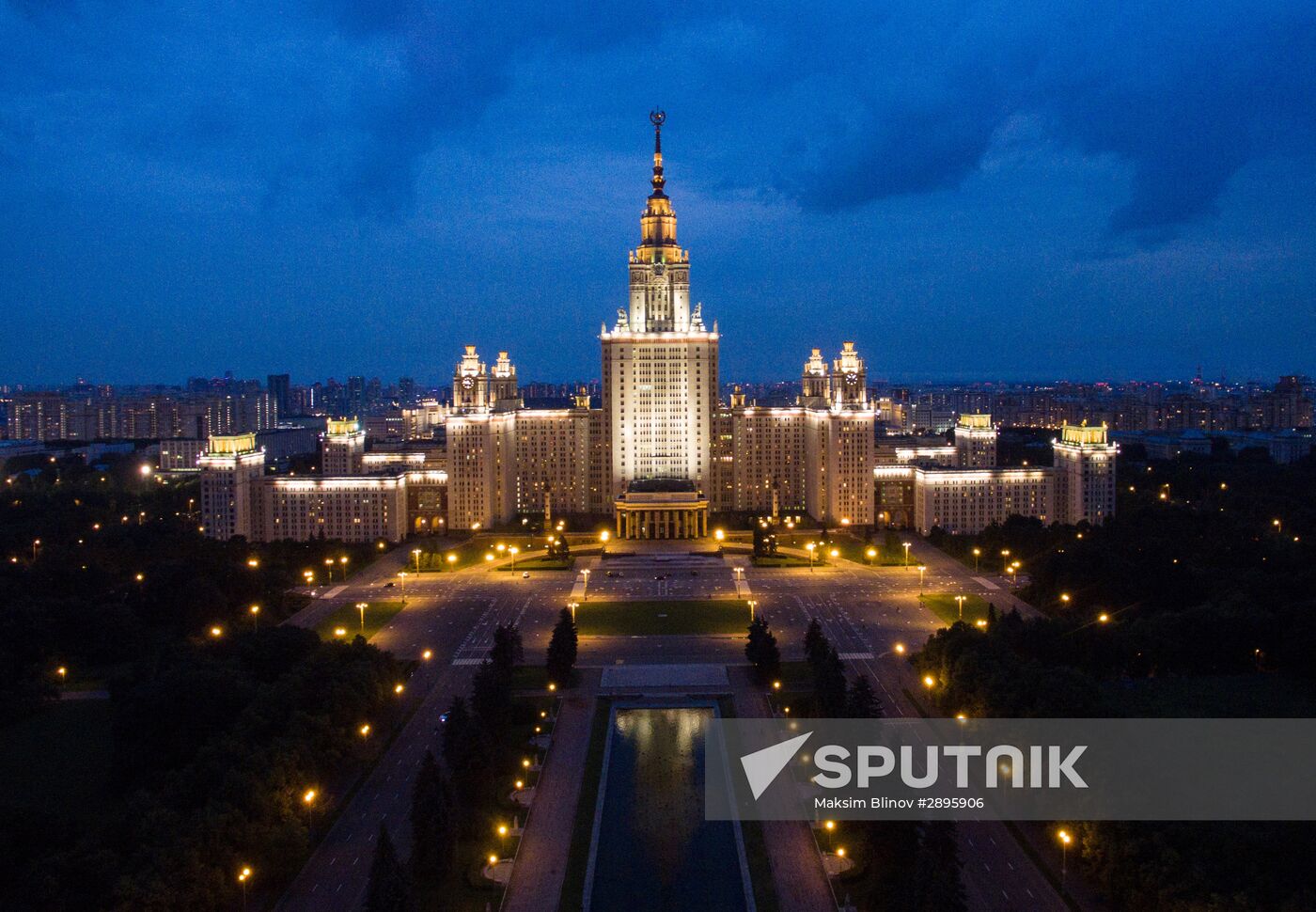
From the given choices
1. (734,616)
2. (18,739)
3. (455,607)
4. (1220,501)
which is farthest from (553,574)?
(1220,501)

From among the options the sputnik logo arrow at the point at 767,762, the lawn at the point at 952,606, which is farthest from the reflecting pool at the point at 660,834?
the lawn at the point at 952,606

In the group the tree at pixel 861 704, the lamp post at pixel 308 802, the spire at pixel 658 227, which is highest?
Answer: the spire at pixel 658 227

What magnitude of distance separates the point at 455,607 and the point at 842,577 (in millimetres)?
25532

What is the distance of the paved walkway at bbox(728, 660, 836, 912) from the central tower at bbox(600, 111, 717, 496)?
194 ft

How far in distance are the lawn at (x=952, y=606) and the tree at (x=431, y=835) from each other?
34037 millimetres

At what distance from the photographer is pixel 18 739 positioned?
39125mm

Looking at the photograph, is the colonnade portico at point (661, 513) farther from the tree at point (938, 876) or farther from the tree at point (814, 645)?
the tree at point (938, 876)

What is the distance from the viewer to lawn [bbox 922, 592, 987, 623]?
56500mm

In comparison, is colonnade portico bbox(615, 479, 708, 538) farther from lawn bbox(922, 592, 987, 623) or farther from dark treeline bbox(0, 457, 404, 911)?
lawn bbox(922, 592, 987, 623)

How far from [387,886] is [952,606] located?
41905 millimetres

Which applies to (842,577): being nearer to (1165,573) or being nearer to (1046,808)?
(1165,573)

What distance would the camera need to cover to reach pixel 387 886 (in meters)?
24.6

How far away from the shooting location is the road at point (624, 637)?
28.5 metres

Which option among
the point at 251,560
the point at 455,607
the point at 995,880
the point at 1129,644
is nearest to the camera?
the point at 995,880
